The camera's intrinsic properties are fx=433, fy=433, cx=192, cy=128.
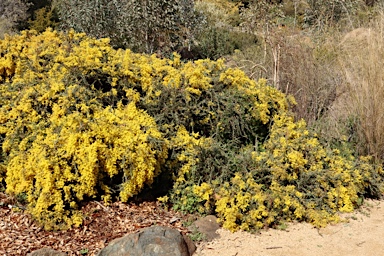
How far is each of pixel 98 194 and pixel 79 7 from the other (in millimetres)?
9461

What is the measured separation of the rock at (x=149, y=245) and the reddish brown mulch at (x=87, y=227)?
0.88 ft

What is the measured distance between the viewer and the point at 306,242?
442 centimetres

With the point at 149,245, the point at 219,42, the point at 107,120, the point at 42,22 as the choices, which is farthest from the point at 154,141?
the point at 42,22

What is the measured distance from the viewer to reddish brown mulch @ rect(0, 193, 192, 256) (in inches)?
159

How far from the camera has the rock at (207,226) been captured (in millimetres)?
4465

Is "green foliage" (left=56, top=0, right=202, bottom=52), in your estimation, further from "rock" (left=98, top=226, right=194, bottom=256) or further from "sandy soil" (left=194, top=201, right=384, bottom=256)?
"rock" (left=98, top=226, right=194, bottom=256)

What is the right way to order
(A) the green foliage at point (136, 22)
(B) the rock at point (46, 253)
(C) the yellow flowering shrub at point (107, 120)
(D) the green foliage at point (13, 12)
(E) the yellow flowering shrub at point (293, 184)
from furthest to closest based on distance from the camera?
(D) the green foliage at point (13, 12)
(A) the green foliage at point (136, 22)
(E) the yellow flowering shrub at point (293, 184)
(C) the yellow flowering shrub at point (107, 120)
(B) the rock at point (46, 253)

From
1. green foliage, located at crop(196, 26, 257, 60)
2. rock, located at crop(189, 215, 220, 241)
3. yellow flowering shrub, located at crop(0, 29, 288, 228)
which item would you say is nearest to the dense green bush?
yellow flowering shrub, located at crop(0, 29, 288, 228)

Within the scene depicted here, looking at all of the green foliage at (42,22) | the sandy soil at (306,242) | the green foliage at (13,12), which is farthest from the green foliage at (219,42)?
the sandy soil at (306,242)

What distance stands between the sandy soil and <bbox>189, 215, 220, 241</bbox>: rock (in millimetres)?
66

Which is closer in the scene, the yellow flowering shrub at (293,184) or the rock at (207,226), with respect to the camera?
the rock at (207,226)

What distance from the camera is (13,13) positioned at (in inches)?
640

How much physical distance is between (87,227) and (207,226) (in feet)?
4.06

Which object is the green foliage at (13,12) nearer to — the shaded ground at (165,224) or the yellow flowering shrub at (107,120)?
the yellow flowering shrub at (107,120)
